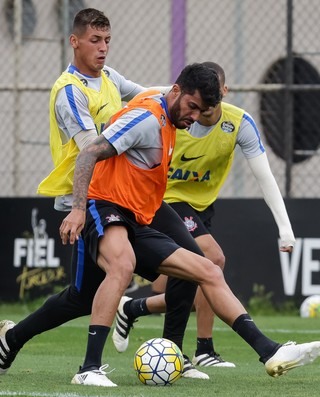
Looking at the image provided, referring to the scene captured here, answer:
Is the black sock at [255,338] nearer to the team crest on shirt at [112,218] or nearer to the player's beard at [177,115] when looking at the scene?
the team crest on shirt at [112,218]

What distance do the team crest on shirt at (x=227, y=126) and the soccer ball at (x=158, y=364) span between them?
1.79 m

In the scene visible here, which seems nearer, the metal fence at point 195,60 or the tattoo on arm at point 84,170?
the tattoo on arm at point 84,170

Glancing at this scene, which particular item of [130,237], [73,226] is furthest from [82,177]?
[130,237]

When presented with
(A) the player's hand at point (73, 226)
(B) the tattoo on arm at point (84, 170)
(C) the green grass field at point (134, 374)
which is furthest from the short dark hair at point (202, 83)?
(C) the green grass field at point (134, 374)

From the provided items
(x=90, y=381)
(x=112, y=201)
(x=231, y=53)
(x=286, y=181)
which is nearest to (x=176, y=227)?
(x=112, y=201)

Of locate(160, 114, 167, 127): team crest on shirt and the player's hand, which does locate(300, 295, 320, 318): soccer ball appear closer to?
locate(160, 114, 167, 127): team crest on shirt

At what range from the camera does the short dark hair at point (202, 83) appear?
6.84 meters

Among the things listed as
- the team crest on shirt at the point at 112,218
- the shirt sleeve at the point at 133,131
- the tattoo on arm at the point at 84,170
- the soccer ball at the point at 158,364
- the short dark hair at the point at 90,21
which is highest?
the short dark hair at the point at 90,21

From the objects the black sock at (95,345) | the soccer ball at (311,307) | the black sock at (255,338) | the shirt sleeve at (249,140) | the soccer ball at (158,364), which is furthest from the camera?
the soccer ball at (311,307)

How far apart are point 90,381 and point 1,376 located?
889 mm

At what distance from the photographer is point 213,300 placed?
22.9 ft

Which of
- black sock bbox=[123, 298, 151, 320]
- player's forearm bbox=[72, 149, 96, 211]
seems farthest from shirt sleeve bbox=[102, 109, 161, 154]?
black sock bbox=[123, 298, 151, 320]

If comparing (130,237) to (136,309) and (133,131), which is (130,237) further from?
(136,309)

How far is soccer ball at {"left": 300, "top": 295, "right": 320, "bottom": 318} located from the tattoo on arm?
19.1 feet
